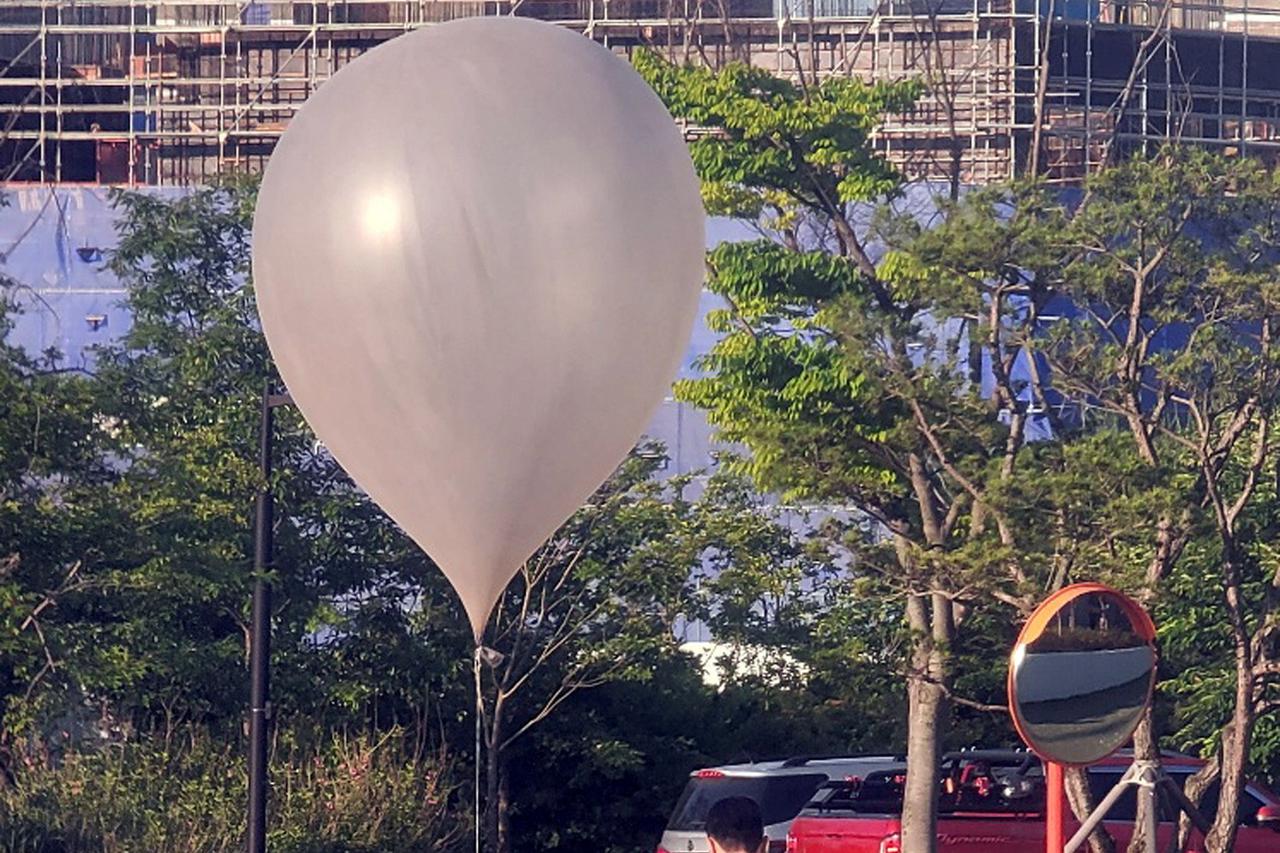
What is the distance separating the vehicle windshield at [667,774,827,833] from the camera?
1925 centimetres

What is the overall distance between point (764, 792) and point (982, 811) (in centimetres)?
218

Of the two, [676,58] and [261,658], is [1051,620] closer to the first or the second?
[261,658]

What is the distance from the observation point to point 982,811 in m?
19.8

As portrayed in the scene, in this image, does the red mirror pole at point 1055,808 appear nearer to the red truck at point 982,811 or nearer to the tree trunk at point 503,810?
the red truck at point 982,811

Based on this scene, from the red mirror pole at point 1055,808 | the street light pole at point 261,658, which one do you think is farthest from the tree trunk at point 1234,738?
the red mirror pole at point 1055,808

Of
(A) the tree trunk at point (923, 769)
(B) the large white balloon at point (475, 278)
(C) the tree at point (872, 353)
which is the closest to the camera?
(B) the large white balloon at point (475, 278)

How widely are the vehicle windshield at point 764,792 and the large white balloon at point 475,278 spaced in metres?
11.7

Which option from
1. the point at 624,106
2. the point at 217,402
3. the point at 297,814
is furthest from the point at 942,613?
the point at 624,106

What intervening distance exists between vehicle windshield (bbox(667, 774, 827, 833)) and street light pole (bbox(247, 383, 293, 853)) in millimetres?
4182

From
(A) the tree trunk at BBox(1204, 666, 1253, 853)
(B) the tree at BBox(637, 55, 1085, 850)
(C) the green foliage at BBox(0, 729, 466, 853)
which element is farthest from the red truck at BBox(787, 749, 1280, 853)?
(C) the green foliage at BBox(0, 729, 466, 853)

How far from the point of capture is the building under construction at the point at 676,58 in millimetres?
35781

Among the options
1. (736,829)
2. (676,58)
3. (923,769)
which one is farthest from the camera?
(676,58)

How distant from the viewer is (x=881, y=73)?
38406mm

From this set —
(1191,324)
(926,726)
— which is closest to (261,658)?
(926,726)
